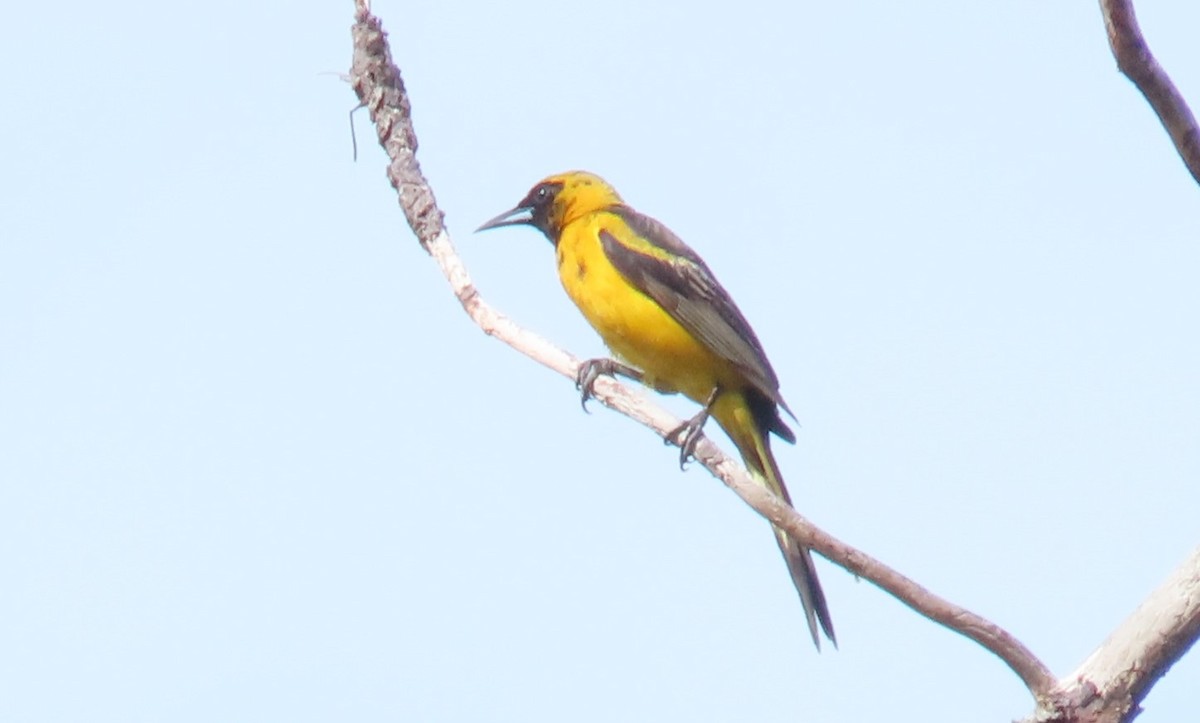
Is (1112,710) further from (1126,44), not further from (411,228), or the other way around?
(411,228)

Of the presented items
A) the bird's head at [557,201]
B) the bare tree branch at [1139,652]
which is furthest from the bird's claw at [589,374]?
the bare tree branch at [1139,652]

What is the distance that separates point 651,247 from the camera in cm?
771

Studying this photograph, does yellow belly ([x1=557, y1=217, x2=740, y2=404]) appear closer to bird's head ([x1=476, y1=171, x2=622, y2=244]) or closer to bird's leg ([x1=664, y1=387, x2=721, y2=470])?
bird's leg ([x1=664, y1=387, x2=721, y2=470])

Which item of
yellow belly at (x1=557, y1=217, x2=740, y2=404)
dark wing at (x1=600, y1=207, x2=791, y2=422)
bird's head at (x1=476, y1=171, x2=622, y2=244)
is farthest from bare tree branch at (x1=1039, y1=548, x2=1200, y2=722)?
bird's head at (x1=476, y1=171, x2=622, y2=244)

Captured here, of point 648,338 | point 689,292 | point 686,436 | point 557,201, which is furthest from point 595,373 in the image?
point 557,201

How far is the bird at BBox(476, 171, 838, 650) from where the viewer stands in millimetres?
7328

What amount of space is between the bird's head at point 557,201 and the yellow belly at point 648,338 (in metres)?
1.06

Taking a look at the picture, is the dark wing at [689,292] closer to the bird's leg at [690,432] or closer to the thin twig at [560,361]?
the bird's leg at [690,432]

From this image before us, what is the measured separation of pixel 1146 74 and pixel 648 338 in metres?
3.59

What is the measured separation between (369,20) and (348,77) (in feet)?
0.94

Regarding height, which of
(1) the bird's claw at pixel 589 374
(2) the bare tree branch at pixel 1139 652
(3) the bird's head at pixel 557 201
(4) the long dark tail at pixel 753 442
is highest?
(3) the bird's head at pixel 557 201

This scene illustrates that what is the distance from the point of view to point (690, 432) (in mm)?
6480

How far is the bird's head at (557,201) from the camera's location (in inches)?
336

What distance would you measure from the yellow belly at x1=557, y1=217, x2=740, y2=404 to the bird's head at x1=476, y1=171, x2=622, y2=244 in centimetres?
106
